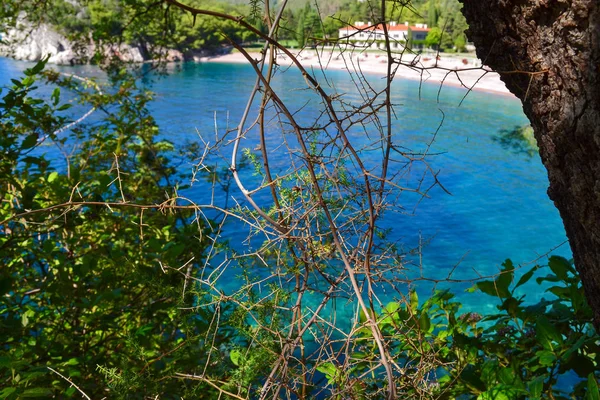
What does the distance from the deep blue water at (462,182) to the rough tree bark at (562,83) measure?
1.68 ft

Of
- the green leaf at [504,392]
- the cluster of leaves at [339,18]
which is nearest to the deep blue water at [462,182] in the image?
the cluster of leaves at [339,18]

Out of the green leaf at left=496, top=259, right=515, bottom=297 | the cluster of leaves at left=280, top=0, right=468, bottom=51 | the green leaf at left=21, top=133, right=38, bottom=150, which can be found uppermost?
the cluster of leaves at left=280, top=0, right=468, bottom=51

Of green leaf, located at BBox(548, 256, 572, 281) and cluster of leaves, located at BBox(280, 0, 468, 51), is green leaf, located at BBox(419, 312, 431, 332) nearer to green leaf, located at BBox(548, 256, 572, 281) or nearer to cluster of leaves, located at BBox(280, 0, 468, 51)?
green leaf, located at BBox(548, 256, 572, 281)

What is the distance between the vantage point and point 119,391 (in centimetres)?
106

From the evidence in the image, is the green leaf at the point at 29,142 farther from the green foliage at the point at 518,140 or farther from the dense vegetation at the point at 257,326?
the green foliage at the point at 518,140

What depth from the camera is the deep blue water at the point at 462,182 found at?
623 cm

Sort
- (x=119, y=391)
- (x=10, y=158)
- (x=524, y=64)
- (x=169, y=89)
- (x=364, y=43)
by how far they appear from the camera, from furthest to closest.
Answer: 1. (x=169, y=89)
2. (x=10, y=158)
3. (x=364, y=43)
4. (x=119, y=391)
5. (x=524, y=64)

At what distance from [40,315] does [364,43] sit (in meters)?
1.61

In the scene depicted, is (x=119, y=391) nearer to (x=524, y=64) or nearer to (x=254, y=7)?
(x=254, y=7)

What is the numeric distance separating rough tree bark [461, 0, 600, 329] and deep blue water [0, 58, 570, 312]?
1.68 ft

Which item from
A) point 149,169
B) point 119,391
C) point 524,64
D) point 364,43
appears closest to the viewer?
point 524,64

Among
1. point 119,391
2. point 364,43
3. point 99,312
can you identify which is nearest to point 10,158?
point 99,312

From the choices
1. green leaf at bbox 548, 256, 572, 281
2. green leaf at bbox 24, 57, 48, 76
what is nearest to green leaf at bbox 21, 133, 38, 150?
green leaf at bbox 24, 57, 48, 76

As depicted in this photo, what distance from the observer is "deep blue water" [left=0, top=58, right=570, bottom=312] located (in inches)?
245
